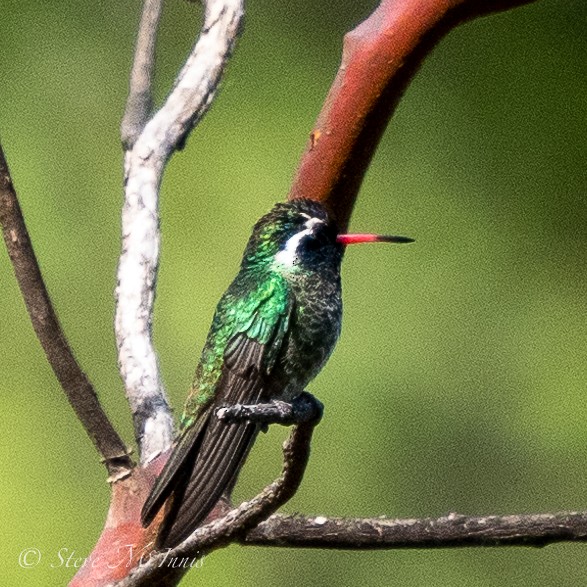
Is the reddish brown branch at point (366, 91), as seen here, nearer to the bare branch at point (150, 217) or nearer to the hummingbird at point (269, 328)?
the hummingbird at point (269, 328)

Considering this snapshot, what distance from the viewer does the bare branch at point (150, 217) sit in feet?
5.19

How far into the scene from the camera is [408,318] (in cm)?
Answer: 281

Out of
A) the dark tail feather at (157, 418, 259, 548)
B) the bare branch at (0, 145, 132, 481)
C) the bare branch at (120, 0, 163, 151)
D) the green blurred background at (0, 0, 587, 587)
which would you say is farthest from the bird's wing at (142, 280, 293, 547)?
the green blurred background at (0, 0, 587, 587)

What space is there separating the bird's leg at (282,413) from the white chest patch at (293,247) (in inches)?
14.9

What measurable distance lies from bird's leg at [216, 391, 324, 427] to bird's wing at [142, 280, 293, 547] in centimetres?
17

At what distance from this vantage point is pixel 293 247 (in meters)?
1.60

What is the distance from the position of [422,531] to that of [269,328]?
37 cm

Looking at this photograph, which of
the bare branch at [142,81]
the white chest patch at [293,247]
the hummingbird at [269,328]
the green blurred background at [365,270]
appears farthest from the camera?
the green blurred background at [365,270]

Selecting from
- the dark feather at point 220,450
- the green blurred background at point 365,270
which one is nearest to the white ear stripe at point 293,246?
the dark feather at point 220,450

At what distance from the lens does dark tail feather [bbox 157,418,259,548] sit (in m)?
1.35

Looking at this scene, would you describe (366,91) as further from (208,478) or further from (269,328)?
(208,478)

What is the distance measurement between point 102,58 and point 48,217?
17.8 inches

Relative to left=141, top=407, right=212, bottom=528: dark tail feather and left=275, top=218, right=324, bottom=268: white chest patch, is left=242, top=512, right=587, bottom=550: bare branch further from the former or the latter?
left=275, top=218, right=324, bottom=268: white chest patch

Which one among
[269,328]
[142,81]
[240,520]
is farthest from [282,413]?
[142,81]
